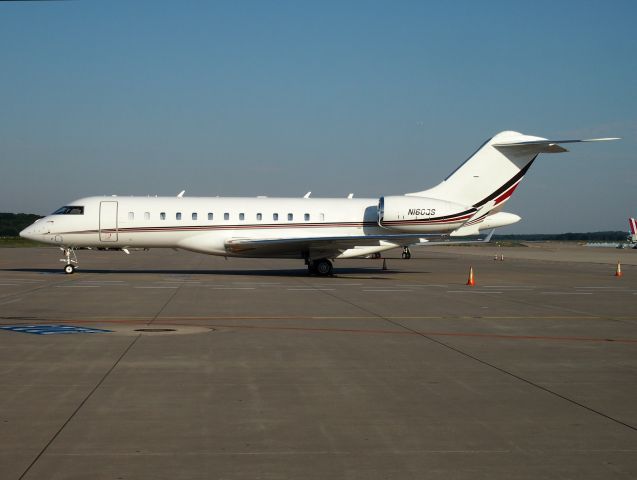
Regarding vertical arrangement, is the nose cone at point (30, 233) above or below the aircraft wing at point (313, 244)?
above

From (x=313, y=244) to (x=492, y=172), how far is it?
856 centimetres

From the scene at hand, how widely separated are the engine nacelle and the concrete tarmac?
44.5ft

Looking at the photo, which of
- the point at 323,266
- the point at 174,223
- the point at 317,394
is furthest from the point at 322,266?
the point at 317,394

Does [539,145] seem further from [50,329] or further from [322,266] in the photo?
[50,329]

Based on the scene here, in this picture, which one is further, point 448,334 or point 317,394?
point 448,334

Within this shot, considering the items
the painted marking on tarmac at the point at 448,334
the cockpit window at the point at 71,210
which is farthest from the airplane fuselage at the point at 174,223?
the painted marking on tarmac at the point at 448,334

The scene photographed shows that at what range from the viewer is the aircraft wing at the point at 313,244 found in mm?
28531

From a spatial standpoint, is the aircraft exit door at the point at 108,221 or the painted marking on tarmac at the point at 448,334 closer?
the painted marking on tarmac at the point at 448,334

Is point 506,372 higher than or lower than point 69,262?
lower

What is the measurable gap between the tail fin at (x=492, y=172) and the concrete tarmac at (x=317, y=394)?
15.1 metres

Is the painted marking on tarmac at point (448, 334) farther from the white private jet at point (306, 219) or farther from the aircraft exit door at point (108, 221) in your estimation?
the aircraft exit door at point (108, 221)

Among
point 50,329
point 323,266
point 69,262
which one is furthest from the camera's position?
point 323,266

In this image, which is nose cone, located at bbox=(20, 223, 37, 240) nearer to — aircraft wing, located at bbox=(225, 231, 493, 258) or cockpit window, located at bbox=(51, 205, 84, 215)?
cockpit window, located at bbox=(51, 205, 84, 215)

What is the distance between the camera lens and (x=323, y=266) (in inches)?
1189
